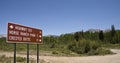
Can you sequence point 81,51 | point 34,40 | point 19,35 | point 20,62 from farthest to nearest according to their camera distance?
point 81,51 < point 20,62 < point 34,40 < point 19,35

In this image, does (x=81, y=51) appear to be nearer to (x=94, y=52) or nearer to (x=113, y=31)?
(x=94, y=52)

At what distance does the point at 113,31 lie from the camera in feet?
356

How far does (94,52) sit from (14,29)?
24.3 metres

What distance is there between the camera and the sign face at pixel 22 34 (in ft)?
38.7

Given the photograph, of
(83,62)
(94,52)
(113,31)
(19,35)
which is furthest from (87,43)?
(113,31)

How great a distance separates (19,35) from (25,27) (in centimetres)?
92

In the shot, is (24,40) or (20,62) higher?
(24,40)

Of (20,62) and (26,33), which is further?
(20,62)

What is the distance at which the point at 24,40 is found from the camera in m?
13.5

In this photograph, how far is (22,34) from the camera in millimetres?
13195

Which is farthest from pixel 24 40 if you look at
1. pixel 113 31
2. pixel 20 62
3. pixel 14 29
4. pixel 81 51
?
pixel 113 31

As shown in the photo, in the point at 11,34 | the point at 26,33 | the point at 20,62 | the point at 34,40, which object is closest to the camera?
the point at 11,34

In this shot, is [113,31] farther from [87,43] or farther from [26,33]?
[26,33]

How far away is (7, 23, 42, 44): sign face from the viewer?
11.8m
